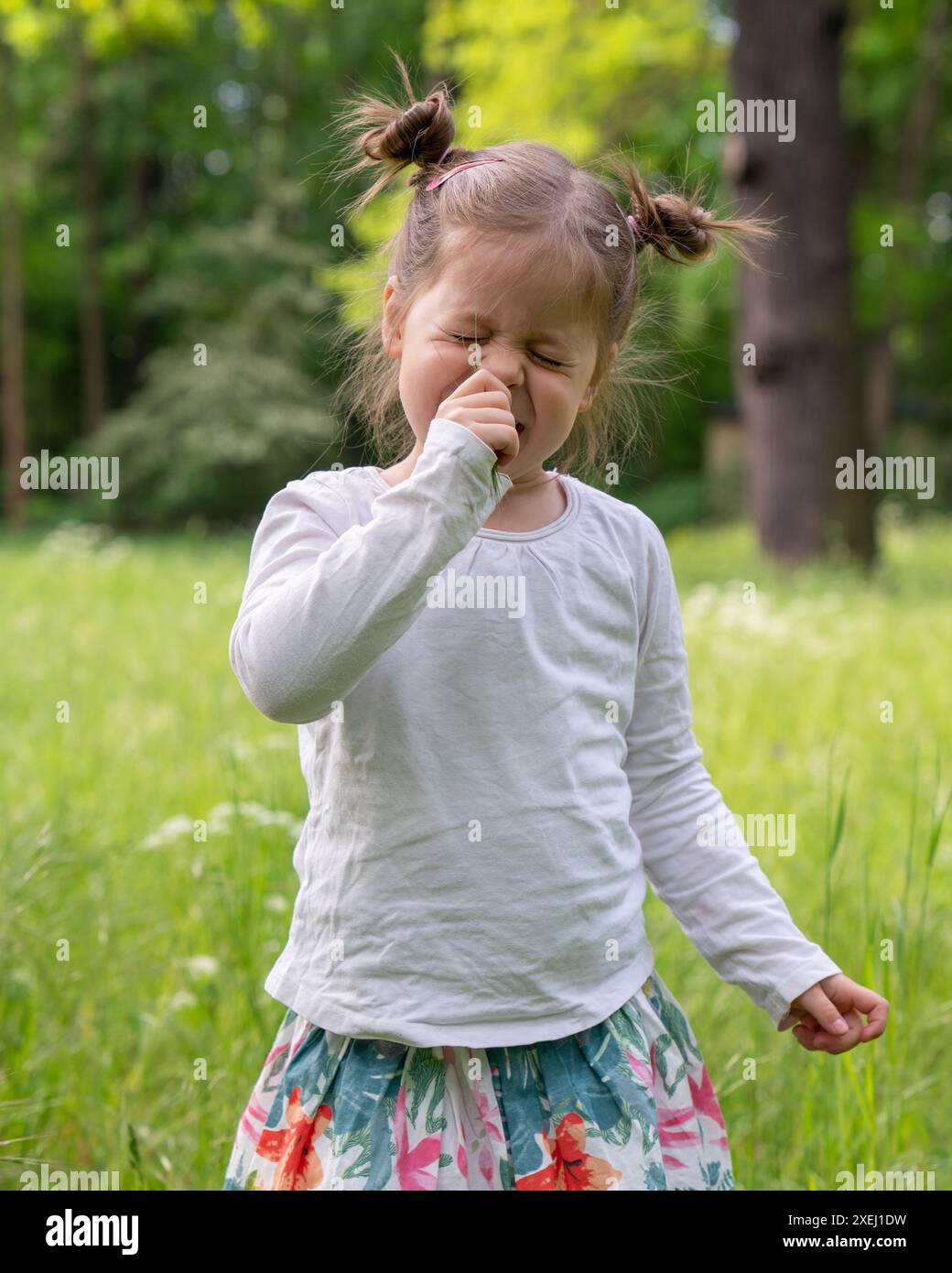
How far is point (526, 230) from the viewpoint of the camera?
4.63 ft

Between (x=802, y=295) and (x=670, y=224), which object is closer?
(x=670, y=224)

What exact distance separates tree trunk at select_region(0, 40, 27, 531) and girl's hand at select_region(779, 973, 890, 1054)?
57.7 feet

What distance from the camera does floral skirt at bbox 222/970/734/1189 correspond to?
138 centimetres

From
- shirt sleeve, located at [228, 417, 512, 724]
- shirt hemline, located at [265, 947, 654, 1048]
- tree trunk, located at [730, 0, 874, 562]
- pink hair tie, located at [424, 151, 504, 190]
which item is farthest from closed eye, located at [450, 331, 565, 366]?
tree trunk, located at [730, 0, 874, 562]

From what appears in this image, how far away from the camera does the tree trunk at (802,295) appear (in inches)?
327

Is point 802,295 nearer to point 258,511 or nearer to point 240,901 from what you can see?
point 240,901

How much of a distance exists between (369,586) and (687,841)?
0.63 metres

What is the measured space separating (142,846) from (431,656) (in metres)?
1.71

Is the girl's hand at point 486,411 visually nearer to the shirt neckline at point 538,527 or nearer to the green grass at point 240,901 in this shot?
the shirt neckline at point 538,527

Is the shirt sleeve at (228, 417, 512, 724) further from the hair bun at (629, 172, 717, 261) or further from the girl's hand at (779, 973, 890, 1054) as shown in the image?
the girl's hand at (779, 973, 890, 1054)

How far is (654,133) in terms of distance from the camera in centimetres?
1437

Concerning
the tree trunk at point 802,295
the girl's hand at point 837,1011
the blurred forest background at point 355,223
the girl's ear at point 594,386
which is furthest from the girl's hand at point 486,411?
the tree trunk at point 802,295

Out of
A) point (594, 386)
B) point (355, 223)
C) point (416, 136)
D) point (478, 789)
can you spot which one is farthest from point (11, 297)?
point (478, 789)

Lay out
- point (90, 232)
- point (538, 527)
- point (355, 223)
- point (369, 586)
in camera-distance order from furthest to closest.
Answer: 1. point (90, 232)
2. point (355, 223)
3. point (538, 527)
4. point (369, 586)
